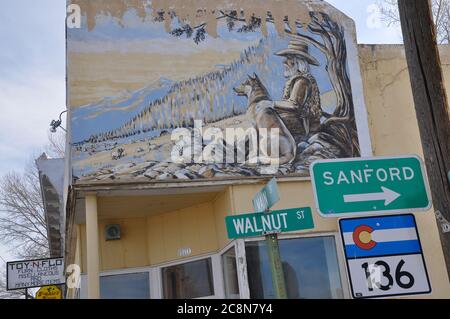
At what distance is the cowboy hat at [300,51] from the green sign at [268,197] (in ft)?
14.3

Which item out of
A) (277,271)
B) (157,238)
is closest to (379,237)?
(277,271)

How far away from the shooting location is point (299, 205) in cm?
943

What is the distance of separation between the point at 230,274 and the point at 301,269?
4.10 ft

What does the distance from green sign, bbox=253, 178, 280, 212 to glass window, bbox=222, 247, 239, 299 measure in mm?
3537

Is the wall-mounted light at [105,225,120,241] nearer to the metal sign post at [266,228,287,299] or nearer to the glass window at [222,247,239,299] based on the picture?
the glass window at [222,247,239,299]

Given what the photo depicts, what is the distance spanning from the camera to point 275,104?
9.71 m

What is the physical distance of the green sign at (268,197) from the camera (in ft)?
18.5

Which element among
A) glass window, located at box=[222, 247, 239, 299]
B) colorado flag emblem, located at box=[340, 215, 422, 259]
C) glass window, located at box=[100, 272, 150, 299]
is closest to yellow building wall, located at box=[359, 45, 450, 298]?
glass window, located at box=[222, 247, 239, 299]

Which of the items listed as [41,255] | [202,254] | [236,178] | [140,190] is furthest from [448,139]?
[41,255]

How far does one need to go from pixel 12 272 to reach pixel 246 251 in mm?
6522

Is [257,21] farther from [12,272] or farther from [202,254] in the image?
[12,272]

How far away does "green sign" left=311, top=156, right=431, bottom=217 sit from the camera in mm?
5012

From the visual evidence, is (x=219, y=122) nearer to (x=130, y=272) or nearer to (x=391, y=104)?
(x=391, y=104)

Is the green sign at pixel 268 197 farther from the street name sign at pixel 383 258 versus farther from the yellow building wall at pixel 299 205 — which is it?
the yellow building wall at pixel 299 205
